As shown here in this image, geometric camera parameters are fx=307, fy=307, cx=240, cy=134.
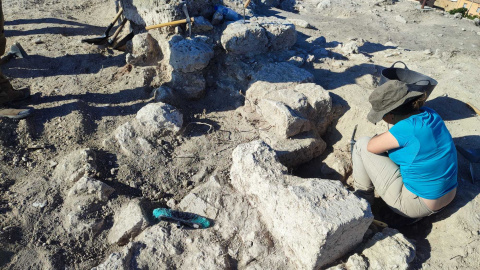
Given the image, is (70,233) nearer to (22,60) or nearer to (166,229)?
(166,229)

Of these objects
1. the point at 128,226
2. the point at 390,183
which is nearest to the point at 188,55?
the point at 128,226

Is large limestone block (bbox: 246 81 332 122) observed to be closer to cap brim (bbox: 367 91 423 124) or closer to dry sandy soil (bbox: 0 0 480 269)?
dry sandy soil (bbox: 0 0 480 269)

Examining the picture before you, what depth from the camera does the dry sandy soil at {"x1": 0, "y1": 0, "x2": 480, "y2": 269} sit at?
8.58 feet

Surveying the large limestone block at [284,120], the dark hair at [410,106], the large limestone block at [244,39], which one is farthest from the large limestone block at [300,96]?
the dark hair at [410,106]

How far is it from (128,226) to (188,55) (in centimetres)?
232

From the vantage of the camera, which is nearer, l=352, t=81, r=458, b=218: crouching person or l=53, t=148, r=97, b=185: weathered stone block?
l=352, t=81, r=458, b=218: crouching person

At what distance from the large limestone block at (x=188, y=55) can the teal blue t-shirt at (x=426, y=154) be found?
261 centimetres

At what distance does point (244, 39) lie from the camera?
4.41 meters

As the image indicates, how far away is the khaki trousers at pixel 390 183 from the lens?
2633 millimetres

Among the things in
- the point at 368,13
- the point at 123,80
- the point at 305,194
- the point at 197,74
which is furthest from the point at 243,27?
the point at 368,13

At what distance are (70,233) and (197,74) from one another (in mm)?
2464

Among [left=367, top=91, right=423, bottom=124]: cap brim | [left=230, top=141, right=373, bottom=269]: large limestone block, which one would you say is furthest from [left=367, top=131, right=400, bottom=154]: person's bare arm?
[left=230, top=141, right=373, bottom=269]: large limestone block

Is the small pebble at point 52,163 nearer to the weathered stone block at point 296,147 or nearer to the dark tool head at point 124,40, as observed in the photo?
the weathered stone block at point 296,147

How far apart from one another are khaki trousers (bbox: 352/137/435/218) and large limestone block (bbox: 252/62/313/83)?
1.57m
